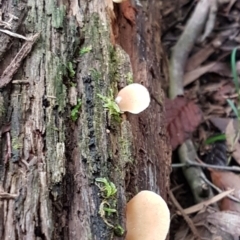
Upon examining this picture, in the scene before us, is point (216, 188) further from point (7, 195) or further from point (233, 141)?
point (7, 195)

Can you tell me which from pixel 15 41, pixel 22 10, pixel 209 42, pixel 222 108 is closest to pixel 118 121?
pixel 15 41

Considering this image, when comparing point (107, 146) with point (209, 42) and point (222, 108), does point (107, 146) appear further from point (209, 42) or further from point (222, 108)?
point (209, 42)

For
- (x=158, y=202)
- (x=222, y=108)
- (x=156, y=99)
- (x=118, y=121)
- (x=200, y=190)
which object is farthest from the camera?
(x=222, y=108)

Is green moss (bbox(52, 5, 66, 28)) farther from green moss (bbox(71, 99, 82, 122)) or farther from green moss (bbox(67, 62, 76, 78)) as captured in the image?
green moss (bbox(71, 99, 82, 122))

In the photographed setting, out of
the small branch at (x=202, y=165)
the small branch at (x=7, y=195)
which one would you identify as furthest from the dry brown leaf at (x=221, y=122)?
the small branch at (x=7, y=195)

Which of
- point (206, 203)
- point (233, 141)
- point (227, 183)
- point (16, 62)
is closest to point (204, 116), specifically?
point (233, 141)

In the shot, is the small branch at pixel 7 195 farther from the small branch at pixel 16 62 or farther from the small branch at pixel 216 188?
the small branch at pixel 216 188
